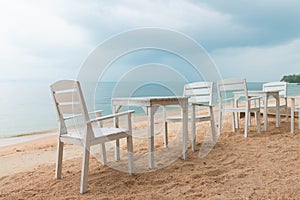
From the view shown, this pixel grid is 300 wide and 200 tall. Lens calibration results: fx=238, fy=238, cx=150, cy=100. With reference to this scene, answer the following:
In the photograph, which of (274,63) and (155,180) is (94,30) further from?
(274,63)

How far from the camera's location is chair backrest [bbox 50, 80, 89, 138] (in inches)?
79.3

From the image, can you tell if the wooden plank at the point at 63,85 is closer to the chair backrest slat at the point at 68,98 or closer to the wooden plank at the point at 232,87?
the chair backrest slat at the point at 68,98

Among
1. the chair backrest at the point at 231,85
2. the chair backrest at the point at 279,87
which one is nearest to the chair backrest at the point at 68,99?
the chair backrest at the point at 231,85

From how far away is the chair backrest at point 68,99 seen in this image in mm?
2014

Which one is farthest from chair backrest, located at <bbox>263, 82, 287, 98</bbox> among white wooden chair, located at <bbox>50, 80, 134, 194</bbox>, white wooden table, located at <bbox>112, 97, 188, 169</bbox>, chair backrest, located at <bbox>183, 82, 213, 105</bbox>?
white wooden chair, located at <bbox>50, 80, 134, 194</bbox>

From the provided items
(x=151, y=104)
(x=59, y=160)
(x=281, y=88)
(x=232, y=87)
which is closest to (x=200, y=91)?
(x=232, y=87)

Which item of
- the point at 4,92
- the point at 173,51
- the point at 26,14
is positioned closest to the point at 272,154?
the point at 173,51

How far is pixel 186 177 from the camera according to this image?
2275mm

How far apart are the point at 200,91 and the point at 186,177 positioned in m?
1.88

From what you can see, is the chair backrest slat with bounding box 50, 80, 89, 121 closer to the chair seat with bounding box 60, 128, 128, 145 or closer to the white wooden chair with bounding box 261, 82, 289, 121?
the chair seat with bounding box 60, 128, 128, 145

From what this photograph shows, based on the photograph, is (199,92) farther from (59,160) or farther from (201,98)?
(59,160)

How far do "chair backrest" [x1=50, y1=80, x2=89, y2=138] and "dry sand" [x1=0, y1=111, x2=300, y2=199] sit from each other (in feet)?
1.97

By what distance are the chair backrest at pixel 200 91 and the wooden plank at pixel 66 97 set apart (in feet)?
7.31

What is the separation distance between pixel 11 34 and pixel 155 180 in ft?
39.4
